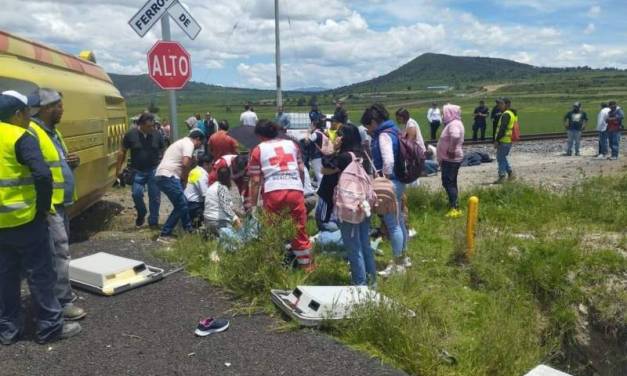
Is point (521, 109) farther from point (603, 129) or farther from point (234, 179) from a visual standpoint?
point (234, 179)

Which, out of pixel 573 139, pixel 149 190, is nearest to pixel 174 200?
pixel 149 190

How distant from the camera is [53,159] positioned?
474cm

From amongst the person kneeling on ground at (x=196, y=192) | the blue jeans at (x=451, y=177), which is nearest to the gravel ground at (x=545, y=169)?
the blue jeans at (x=451, y=177)

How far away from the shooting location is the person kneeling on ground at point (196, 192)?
26.6 ft

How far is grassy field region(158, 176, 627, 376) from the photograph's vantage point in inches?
173

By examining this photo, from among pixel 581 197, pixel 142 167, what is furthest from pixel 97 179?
pixel 581 197

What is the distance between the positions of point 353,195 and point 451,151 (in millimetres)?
4022

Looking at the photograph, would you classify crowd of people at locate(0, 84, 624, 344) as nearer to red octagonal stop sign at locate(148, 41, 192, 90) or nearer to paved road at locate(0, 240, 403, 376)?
paved road at locate(0, 240, 403, 376)

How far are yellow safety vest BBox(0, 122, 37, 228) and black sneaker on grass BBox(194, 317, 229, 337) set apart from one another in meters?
1.62

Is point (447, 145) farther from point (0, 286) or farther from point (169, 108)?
point (0, 286)

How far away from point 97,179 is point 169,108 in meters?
1.68

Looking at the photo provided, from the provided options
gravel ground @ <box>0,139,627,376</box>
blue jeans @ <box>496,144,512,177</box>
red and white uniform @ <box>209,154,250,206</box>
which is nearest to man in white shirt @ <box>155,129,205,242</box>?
red and white uniform @ <box>209,154,250,206</box>

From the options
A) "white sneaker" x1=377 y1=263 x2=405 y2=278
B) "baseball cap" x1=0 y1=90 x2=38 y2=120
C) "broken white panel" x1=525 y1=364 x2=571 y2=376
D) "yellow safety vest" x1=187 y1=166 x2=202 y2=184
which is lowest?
"white sneaker" x1=377 y1=263 x2=405 y2=278

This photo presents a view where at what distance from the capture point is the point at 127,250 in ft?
24.0
